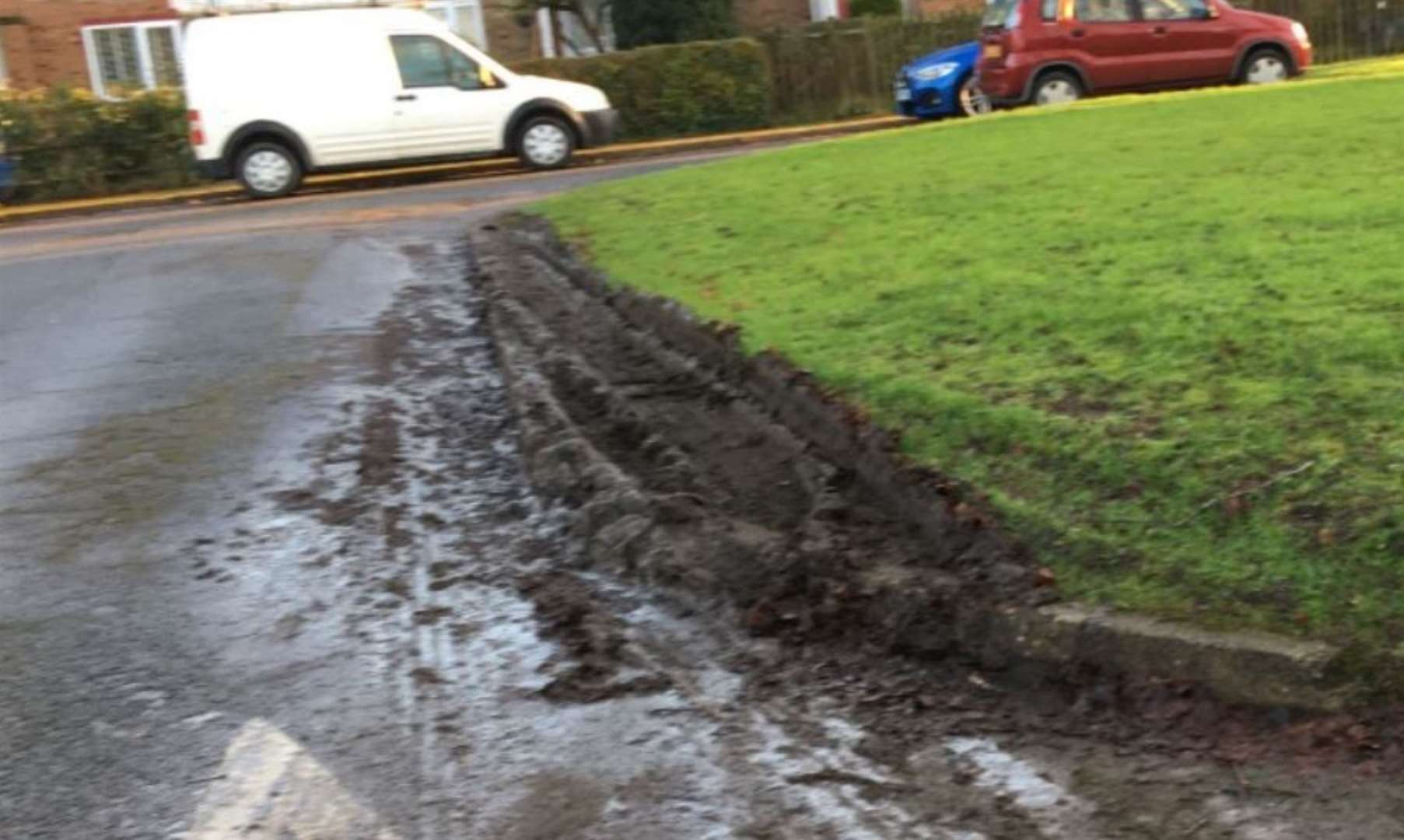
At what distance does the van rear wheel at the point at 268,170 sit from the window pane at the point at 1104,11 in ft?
34.6

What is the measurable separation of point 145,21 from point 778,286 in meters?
24.5

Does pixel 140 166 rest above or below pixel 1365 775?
above

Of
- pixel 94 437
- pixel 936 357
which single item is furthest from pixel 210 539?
pixel 936 357

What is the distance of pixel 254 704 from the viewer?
4.09 metres

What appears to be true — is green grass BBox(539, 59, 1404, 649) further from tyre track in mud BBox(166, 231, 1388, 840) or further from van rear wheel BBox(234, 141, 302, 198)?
van rear wheel BBox(234, 141, 302, 198)

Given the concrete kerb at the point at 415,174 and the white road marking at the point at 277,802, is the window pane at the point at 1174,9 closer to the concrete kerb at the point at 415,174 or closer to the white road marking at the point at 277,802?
the concrete kerb at the point at 415,174

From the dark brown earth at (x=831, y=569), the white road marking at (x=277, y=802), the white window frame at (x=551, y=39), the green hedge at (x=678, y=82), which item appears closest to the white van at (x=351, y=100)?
the green hedge at (x=678, y=82)

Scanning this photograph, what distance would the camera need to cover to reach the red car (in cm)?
1811

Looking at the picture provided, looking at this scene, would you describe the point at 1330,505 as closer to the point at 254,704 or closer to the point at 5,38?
the point at 254,704

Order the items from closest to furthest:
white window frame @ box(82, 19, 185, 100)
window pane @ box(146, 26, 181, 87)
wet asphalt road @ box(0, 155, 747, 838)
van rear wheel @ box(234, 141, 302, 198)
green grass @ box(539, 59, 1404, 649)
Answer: wet asphalt road @ box(0, 155, 747, 838) → green grass @ box(539, 59, 1404, 649) → van rear wheel @ box(234, 141, 302, 198) → white window frame @ box(82, 19, 185, 100) → window pane @ box(146, 26, 181, 87)

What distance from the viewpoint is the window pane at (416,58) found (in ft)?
64.0

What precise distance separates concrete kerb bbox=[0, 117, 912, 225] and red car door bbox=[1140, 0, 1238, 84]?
445cm

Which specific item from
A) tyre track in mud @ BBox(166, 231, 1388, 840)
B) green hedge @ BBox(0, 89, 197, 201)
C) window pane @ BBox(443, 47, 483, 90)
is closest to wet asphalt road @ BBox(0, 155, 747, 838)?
tyre track in mud @ BBox(166, 231, 1388, 840)

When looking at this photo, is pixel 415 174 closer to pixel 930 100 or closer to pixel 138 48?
pixel 930 100
